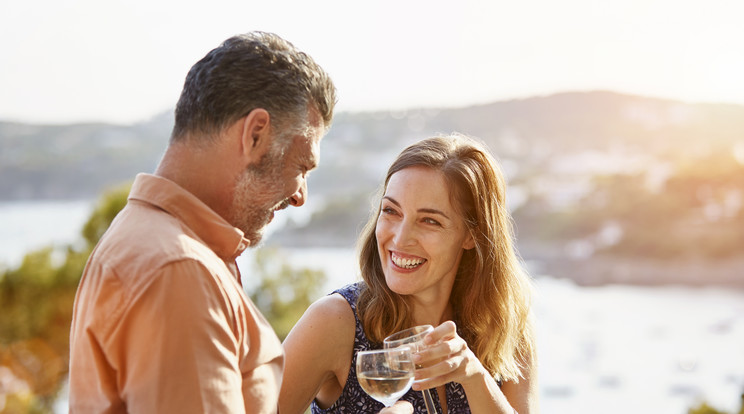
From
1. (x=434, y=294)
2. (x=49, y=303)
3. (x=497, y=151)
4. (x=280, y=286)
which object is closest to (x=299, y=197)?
(x=434, y=294)

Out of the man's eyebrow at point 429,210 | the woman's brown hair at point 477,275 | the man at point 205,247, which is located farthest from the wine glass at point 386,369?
the man's eyebrow at point 429,210

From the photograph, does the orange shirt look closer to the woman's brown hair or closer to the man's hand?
the man's hand

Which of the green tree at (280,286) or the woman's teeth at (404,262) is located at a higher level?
the woman's teeth at (404,262)

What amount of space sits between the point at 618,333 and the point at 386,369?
8811 millimetres

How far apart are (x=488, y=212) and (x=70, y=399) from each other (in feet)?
5.34

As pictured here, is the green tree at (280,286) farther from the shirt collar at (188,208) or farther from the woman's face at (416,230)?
the shirt collar at (188,208)

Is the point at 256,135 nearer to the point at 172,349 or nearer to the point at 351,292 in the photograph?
the point at 172,349

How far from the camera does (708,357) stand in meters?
9.34

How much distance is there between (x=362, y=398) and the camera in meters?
2.44

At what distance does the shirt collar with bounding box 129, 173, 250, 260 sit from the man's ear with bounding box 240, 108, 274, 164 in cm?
13

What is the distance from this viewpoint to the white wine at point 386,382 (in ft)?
6.00

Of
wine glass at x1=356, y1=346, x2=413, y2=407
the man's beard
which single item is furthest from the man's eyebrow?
the man's beard

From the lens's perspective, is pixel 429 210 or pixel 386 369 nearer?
pixel 386 369

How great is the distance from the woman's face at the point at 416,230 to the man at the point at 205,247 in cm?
88
